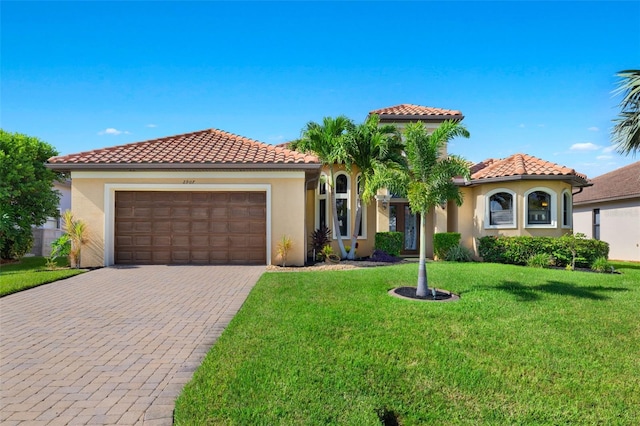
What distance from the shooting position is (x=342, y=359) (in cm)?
438

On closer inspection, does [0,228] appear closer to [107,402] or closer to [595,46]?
[107,402]

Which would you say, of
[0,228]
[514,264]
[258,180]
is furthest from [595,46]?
[0,228]

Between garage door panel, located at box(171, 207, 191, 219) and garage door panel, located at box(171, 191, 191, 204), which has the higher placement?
garage door panel, located at box(171, 191, 191, 204)

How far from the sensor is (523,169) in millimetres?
14234

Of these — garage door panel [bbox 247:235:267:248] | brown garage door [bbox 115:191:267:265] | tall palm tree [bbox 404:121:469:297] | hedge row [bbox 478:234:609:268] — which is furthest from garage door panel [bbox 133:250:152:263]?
hedge row [bbox 478:234:609:268]

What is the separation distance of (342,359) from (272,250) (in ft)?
26.2

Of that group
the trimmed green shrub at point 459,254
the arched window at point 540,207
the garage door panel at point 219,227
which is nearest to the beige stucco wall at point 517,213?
the arched window at point 540,207

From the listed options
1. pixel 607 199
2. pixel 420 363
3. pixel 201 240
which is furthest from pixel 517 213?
pixel 201 240

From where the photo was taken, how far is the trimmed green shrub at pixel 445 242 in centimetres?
1491

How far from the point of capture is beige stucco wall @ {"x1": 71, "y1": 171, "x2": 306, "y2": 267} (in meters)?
11.8

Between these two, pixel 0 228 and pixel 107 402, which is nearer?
pixel 107 402

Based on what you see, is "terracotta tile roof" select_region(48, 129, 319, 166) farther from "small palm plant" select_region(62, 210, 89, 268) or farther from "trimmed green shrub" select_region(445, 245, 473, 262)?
"trimmed green shrub" select_region(445, 245, 473, 262)

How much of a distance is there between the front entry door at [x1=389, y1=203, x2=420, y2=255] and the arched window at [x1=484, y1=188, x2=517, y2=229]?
3.22 meters

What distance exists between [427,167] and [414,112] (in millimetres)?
10364
